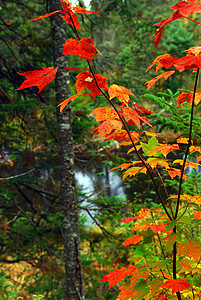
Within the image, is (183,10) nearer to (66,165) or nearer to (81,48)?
(81,48)

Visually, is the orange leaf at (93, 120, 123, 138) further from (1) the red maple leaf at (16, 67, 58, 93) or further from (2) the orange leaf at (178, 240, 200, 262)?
(2) the orange leaf at (178, 240, 200, 262)

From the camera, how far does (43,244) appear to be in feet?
14.0

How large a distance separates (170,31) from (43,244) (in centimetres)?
1850

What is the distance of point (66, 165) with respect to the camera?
10.9 ft

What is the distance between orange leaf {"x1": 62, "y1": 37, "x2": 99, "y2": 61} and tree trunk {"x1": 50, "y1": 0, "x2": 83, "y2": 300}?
236 cm

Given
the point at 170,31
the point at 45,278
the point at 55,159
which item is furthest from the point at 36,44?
the point at 170,31

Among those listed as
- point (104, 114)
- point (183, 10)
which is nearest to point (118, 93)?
point (104, 114)

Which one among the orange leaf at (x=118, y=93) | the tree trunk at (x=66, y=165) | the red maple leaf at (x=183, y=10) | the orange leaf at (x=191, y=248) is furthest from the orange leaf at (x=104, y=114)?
the tree trunk at (x=66, y=165)

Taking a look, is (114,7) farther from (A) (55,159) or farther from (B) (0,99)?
(A) (55,159)

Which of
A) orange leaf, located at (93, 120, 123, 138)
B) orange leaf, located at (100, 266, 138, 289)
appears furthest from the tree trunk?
orange leaf, located at (93, 120, 123, 138)

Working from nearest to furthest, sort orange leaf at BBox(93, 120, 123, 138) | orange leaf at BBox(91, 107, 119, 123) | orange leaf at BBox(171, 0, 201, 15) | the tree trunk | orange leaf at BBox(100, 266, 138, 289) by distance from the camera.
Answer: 1. orange leaf at BBox(171, 0, 201, 15)
2. orange leaf at BBox(93, 120, 123, 138)
3. orange leaf at BBox(91, 107, 119, 123)
4. orange leaf at BBox(100, 266, 138, 289)
5. the tree trunk

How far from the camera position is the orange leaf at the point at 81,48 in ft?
2.81

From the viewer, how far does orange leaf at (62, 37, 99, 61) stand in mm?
857

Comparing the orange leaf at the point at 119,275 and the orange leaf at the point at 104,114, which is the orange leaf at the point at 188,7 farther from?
the orange leaf at the point at 119,275
